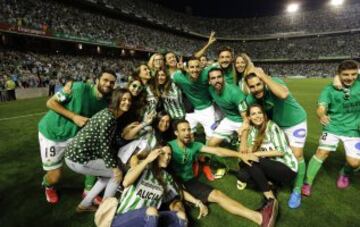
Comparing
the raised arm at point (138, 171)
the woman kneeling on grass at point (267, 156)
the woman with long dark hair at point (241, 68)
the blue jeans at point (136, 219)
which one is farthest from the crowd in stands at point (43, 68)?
the blue jeans at point (136, 219)

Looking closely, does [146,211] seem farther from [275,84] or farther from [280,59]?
[280,59]

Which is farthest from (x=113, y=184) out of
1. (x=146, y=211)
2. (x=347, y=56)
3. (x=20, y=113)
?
(x=347, y=56)

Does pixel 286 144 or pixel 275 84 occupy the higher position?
pixel 275 84

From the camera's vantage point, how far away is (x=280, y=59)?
60.9m

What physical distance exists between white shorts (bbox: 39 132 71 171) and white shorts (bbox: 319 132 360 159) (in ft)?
14.4

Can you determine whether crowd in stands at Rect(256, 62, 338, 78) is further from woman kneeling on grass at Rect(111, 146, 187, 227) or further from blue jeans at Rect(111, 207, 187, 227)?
blue jeans at Rect(111, 207, 187, 227)

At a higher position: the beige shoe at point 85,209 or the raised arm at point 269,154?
the raised arm at point 269,154

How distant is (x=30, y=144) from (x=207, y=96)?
5738 millimetres

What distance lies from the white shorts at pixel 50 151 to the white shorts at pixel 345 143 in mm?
4381

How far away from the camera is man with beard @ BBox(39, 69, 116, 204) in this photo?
3799 mm

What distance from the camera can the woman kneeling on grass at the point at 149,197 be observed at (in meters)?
2.90

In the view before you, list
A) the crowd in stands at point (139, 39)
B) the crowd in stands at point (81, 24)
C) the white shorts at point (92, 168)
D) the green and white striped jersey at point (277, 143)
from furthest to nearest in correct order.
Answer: the crowd in stands at point (81, 24) < the crowd in stands at point (139, 39) < the green and white striped jersey at point (277, 143) < the white shorts at point (92, 168)

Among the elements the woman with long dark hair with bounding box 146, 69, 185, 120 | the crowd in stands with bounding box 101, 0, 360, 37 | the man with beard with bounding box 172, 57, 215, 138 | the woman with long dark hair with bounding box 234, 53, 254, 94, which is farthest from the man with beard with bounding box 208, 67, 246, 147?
the crowd in stands with bounding box 101, 0, 360, 37

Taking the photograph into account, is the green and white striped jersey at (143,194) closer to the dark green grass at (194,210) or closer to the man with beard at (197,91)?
the dark green grass at (194,210)
